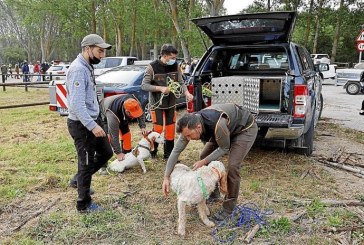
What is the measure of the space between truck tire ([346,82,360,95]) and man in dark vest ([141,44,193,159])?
12.6 metres

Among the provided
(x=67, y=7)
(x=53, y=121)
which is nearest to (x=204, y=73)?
(x=53, y=121)

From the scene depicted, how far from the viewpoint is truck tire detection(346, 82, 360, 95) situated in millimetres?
15398

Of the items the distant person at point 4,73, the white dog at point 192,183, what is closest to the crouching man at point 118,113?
the white dog at point 192,183

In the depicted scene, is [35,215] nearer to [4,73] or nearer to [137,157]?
[137,157]

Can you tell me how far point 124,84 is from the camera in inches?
322

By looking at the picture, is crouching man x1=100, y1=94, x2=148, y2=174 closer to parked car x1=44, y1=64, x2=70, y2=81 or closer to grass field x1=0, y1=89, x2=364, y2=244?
grass field x1=0, y1=89, x2=364, y2=244

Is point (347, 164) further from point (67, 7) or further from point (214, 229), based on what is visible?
point (67, 7)

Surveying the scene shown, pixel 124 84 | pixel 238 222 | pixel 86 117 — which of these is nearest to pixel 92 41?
pixel 86 117

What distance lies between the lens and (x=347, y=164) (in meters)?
5.36

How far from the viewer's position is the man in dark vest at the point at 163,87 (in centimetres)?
511

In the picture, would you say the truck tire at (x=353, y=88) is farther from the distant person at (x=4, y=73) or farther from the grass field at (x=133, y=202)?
the distant person at (x=4, y=73)

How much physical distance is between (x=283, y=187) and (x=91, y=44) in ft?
9.33

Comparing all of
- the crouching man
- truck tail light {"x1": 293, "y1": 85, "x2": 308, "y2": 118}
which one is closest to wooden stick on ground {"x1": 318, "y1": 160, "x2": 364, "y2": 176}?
truck tail light {"x1": 293, "y1": 85, "x2": 308, "y2": 118}

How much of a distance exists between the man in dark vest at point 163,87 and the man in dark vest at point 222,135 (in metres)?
1.66
